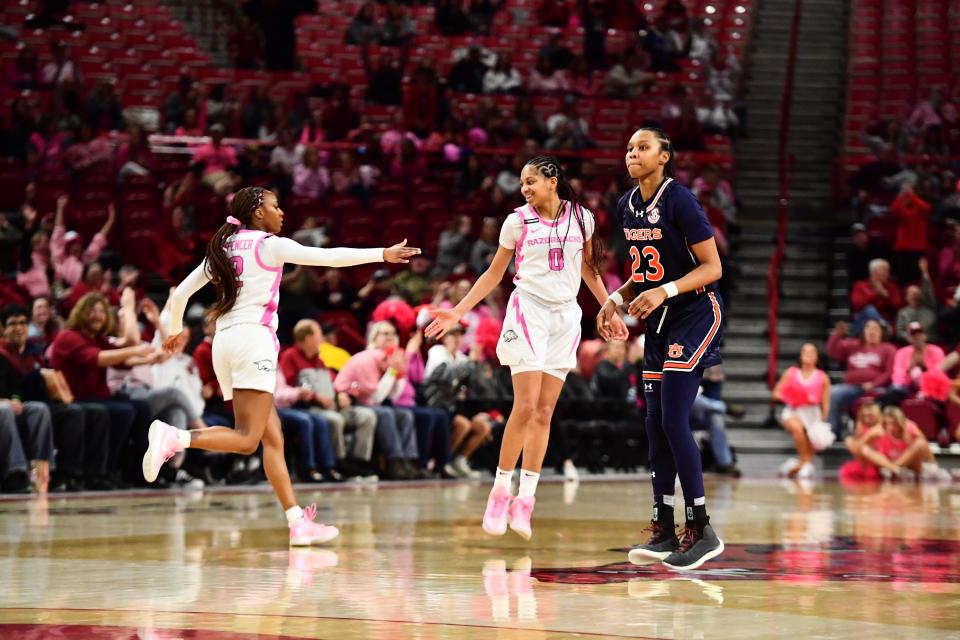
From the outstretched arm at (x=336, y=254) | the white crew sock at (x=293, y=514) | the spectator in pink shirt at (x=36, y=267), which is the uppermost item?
the outstretched arm at (x=336, y=254)

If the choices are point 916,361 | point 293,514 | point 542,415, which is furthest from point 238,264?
point 916,361

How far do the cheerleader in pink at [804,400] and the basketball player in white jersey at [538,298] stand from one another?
8760 mm

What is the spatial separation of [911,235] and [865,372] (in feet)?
9.43

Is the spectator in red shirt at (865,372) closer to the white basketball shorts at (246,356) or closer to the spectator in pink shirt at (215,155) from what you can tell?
the spectator in pink shirt at (215,155)

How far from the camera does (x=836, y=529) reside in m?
8.85

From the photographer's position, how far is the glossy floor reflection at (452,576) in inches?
193

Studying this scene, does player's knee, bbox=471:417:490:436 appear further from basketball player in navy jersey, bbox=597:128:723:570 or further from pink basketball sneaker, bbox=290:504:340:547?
basketball player in navy jersey, bbox=597:128:723:570

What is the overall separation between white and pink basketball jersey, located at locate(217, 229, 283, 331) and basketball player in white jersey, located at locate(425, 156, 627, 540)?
0.95m

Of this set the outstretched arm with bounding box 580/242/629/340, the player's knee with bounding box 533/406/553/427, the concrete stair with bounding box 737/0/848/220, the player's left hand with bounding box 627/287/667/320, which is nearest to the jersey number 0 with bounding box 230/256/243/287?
the player's knee with bounding box 533/406/553/427

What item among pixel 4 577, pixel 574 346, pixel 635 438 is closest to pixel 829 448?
pixel 635 438

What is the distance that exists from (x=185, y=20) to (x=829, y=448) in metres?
12.8

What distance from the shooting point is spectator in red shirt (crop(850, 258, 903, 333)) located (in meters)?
17.9

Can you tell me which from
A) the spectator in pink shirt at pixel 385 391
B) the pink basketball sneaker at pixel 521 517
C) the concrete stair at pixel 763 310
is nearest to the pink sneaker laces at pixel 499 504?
the pink basketball sneaker at pixel 521 517

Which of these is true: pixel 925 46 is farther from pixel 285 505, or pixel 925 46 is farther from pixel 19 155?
pixel 285 505
